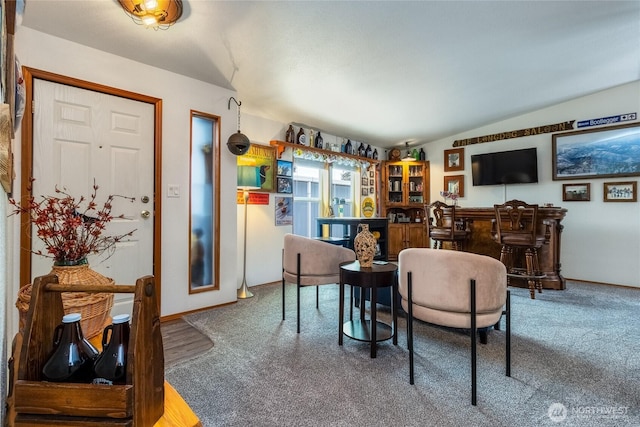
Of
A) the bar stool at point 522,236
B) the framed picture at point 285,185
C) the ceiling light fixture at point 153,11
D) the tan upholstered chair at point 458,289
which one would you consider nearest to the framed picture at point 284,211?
the framed picture at point 285,185

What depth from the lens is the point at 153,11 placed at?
202 centimetres

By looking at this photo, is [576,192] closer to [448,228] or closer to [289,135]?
[448,228]

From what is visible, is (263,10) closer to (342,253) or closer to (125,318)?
(342,253)

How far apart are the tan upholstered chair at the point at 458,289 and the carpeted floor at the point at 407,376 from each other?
Result: 201 millimetres

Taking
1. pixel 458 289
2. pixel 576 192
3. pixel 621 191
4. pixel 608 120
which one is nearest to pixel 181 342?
pixel 458 289

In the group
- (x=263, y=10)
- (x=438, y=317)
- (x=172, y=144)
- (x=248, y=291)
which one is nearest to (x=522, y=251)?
(x=438, y=317)

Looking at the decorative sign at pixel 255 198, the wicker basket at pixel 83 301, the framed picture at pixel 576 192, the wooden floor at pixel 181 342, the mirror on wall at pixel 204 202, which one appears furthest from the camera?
the framed picture at pixel 576 192

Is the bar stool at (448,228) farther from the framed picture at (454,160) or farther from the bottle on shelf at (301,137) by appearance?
the bottle on shelf at (301,137)

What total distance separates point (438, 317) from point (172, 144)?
259 centimetres

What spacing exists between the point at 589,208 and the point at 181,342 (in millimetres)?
5434

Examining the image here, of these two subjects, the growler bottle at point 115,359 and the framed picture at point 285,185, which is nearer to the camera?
the growler bottle at point 115,359

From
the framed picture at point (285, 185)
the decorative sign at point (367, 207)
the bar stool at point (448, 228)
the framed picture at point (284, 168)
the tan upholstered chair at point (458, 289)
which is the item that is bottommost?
the tan upholstered chair at point (458, 289)

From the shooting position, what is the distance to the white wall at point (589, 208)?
411 cm

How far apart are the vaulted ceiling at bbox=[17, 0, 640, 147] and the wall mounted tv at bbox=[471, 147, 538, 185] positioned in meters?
0.92
